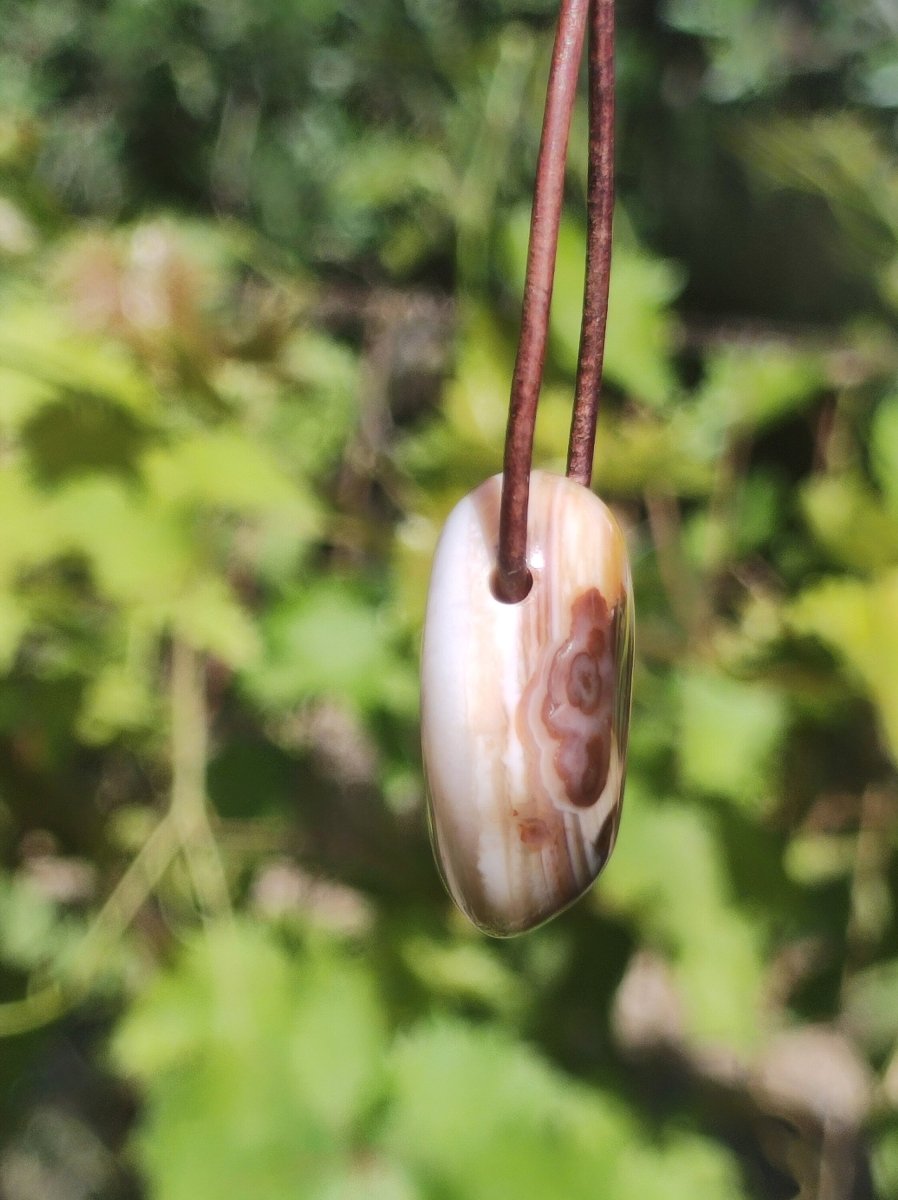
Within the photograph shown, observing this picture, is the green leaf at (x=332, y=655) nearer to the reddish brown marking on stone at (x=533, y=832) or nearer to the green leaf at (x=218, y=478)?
the green leaf at (x=218, y=478)

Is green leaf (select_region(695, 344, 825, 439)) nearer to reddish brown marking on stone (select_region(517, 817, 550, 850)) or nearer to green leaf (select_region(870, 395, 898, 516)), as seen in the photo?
green leaf (select_region(870, 395, 898, 516))

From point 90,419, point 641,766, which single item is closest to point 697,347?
point 641,766

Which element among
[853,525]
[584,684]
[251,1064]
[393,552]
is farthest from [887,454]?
[251,1064]

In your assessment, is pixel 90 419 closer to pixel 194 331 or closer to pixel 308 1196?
pixel 194 331

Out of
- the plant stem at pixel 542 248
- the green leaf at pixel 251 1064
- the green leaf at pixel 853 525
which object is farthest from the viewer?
the green leaf at pixel 251 1064

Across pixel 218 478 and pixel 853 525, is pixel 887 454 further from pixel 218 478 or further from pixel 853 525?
pixel 218 478

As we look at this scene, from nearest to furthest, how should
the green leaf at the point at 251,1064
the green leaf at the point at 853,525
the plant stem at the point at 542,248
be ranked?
the plant stem at the point at 542,248 → the green leaf at the point at 853,525 → the green leaf at the point at 251,1064

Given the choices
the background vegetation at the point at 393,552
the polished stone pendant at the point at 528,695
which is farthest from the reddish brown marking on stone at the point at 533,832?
the background vegetation at the point at 393,552

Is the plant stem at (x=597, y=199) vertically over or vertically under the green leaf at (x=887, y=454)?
over
